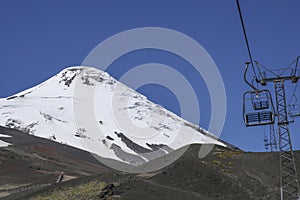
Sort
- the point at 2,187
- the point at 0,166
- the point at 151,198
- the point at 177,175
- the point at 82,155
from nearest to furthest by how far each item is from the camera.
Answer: the point at 151,198 < the point at 177,175 < the point at 2,187 < the point at 0,166 < the point at 82,155

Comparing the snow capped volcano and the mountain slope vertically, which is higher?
the snow capped volcano

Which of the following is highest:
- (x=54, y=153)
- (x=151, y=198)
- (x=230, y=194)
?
(x=54, y=153)

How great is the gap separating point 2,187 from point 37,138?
59.7m

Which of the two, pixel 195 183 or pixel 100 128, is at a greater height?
pixel 100 128

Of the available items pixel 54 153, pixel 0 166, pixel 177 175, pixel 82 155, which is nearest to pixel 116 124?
pixel 82 155

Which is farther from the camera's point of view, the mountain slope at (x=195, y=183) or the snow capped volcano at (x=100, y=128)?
the snow capped volcano at (x=100, y=128)

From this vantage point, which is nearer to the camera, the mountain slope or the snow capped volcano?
the mountain slope

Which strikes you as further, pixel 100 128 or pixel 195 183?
pixel 100 128

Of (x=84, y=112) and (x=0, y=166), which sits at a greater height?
(x=84, y=112)

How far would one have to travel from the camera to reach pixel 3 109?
16425cm

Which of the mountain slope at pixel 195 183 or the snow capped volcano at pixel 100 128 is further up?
the snow capped volcano at pixel 100 128

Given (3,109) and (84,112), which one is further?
(84,112)

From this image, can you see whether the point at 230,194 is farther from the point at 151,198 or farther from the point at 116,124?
the point at 116,124

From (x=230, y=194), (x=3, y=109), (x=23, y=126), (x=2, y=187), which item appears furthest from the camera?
(x=3, y=109)
